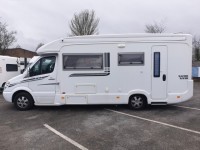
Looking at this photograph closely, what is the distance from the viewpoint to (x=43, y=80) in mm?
7590

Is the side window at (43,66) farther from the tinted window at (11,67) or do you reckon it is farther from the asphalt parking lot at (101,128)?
the tinted window at (11,67)

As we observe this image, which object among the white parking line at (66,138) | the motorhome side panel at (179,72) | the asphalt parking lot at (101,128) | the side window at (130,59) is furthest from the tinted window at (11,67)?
the motorhome side panel at (179,72)

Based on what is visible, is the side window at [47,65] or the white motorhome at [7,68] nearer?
the side window at [47,65]

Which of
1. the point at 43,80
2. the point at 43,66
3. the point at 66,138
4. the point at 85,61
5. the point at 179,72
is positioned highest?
the point at 85,61

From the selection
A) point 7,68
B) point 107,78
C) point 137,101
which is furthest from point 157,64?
point 7,68

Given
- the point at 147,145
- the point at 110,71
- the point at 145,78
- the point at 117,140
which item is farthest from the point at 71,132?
the point at 145,78

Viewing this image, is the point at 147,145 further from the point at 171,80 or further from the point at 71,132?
the point at 171,80

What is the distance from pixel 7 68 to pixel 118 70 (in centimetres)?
963

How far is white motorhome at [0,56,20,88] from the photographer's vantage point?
43.4 feet

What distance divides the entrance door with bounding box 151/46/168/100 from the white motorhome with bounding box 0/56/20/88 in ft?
33.8

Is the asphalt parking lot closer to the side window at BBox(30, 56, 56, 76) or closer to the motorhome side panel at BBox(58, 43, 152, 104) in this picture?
the motorhome side panel at BBox(58, 43, 152, 104)

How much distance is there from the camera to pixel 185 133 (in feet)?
16.7

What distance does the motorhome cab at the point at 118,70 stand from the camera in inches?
288

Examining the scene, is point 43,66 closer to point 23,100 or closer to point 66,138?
point 23,100
